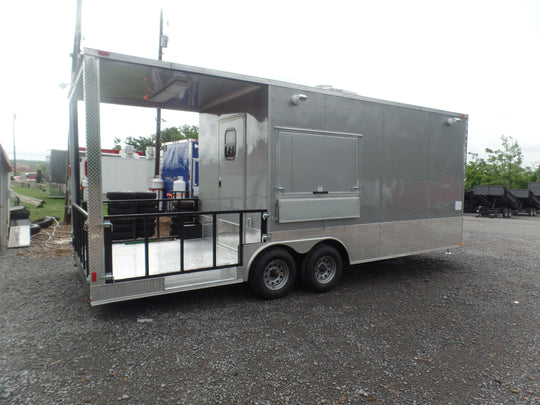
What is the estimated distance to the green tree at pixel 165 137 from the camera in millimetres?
43312

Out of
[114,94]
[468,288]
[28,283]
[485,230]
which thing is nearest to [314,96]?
[114,94]

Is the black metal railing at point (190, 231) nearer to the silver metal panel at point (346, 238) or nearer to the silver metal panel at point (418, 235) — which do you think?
the silver metal panel at point (346, 238)

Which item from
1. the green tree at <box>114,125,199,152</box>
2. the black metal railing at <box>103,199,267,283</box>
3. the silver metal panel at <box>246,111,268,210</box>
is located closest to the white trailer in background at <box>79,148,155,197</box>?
the black metal railing at <box>103,199,267,283</box>

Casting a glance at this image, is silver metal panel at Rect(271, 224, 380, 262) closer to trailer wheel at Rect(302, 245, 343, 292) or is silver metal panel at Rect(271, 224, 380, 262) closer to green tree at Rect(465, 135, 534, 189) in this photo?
trailer wheel at Rect(302, 245, 343, 292)

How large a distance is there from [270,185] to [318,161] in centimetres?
82

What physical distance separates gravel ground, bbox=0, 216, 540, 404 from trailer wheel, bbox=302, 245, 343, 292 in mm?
191

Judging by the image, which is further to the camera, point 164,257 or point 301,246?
point 164,257

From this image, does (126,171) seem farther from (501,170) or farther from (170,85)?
(501,170)

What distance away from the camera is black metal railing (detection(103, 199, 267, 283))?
4.20 meters

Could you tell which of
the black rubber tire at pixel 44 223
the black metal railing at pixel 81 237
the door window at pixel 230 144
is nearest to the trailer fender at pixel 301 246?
the door window at pixel 230 144

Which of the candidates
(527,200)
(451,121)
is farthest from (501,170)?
(451,121)

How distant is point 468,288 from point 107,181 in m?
14.7

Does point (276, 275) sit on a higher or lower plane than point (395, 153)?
lower

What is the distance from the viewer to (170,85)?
5.00m
